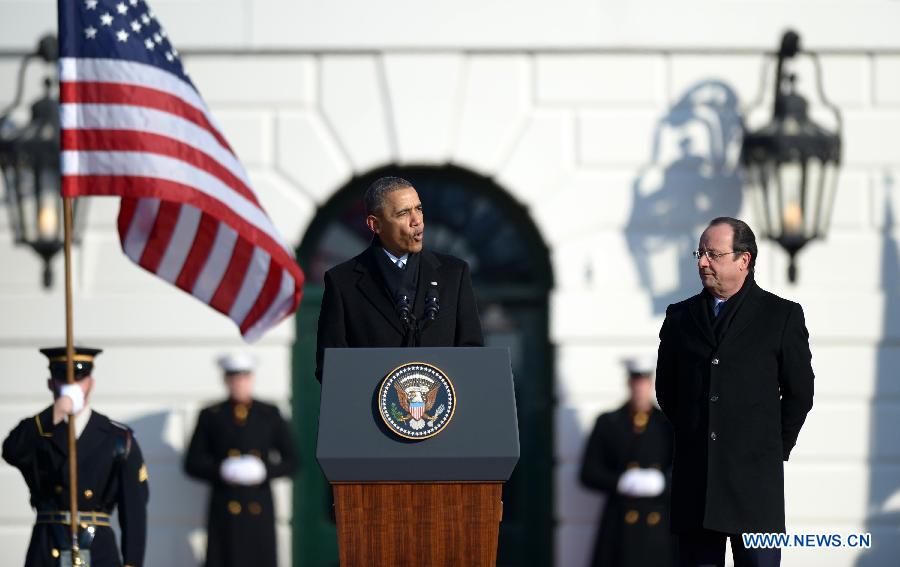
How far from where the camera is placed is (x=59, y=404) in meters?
6.84

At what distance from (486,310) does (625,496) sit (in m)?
1.58

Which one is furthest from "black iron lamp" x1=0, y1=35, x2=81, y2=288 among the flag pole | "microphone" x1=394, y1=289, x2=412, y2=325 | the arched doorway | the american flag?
"microphone" x1=394, y1=289, x2=412, y2=325

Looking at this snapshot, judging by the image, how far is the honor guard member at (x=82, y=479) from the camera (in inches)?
279

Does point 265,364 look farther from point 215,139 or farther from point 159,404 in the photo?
point 215,139

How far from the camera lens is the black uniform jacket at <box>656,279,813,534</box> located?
5547 mm

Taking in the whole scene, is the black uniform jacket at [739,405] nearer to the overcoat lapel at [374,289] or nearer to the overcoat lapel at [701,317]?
the overcoat lapel at [701,317]

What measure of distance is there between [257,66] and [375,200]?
16.7ft

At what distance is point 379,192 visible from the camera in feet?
17.6

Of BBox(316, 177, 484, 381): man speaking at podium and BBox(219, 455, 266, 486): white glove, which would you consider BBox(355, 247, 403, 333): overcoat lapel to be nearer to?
BBox(316, 177, 484, 381): man speaking at podium

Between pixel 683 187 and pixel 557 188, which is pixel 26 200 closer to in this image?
pixel 557 188

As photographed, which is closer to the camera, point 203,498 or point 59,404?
point 59,404

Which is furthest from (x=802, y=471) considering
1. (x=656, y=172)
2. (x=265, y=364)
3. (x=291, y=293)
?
(x=291, y=293)

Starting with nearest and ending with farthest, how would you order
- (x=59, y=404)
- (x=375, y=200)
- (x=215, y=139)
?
1. (x=375, y=200)
2. (x=59, y=404)
3. (x=215, y=139)

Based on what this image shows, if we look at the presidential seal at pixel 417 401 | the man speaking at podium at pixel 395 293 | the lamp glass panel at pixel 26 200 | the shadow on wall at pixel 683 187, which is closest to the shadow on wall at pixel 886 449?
the shadow on wall at pixel 683 187
